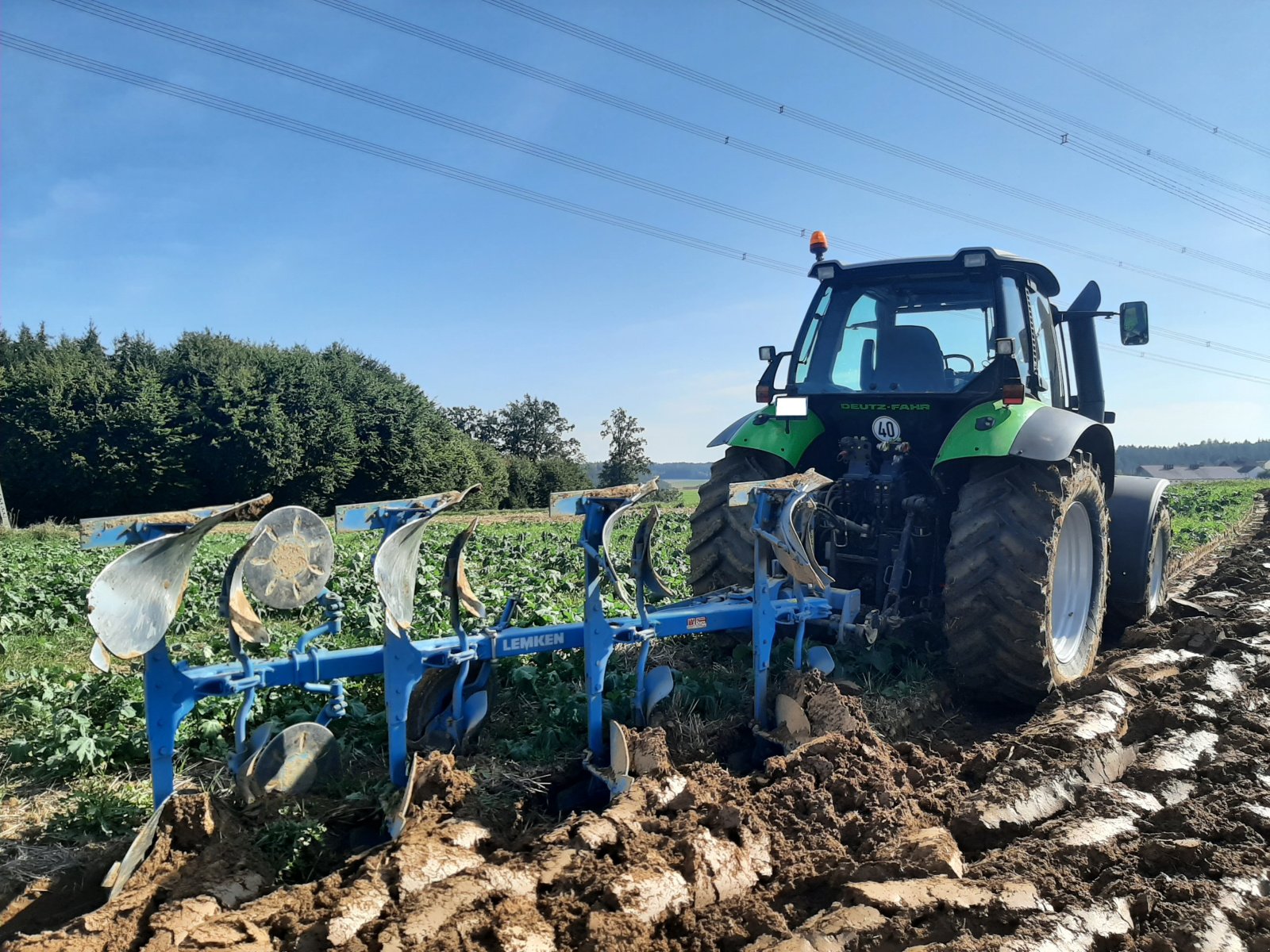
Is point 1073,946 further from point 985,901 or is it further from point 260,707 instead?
point 260,707

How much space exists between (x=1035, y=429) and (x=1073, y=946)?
2.62 metres

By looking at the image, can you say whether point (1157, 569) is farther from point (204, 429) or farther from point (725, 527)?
point (204, 429)

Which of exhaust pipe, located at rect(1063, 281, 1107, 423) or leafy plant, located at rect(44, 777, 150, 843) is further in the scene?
exhaust pipe, located at rect(1063, 281, 1107, 423)

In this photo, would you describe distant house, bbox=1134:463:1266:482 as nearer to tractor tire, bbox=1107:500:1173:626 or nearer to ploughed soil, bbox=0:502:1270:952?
tractor tire, bbox=1107:500:1173:626

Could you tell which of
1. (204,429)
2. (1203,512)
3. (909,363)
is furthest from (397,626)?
(204,429)

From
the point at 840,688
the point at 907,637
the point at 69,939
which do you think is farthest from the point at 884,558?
the point at 69,939

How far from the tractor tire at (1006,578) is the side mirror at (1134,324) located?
180 cm

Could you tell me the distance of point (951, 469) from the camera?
14.9ft

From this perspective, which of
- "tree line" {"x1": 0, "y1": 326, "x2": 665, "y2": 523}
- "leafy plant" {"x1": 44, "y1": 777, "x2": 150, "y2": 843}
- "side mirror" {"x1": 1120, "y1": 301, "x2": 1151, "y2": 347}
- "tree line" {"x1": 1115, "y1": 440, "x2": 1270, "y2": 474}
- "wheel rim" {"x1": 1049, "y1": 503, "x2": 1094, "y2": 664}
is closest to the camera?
"leafy plant" {"x1": 44, "y1": 777, "x2": 150, "y2": 843}

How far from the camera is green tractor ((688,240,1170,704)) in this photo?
405 cm

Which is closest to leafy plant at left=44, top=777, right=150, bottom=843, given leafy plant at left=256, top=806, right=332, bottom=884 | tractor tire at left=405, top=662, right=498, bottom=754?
leafy plant at left=256, top=806, right=332, bottom=884

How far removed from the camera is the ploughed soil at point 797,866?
7.34 ft

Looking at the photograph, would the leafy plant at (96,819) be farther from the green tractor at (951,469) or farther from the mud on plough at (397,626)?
the green tractor at (951,469)

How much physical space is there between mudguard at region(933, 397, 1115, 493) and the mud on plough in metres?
0.90
